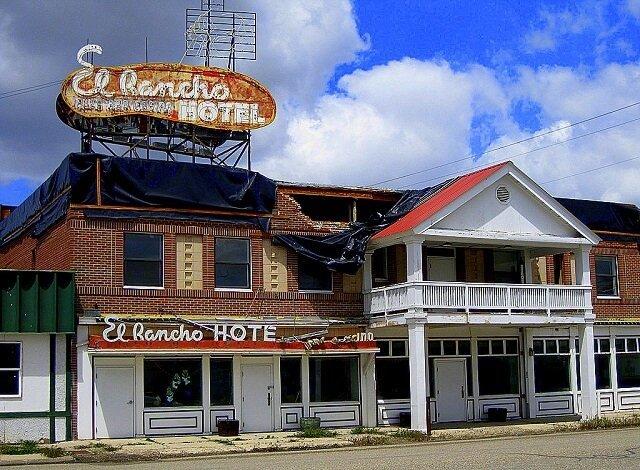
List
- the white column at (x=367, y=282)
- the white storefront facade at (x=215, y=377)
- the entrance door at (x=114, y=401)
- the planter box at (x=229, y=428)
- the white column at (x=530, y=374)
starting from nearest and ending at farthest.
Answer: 1. the white storefront facade at (x=215, y=377)
2. the entrance door at (x=114, y=401)
3. the planter box at (x=229, y=428)
4. the white column at (x=367, y=282)
5. the white column at (x=530, y=374)

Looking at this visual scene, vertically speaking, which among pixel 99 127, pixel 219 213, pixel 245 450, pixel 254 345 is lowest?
pixel 245 450

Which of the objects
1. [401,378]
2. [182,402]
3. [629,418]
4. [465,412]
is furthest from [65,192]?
[629,418]

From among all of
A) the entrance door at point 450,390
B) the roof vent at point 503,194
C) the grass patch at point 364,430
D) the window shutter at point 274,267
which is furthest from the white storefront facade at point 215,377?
the roof vent at point 503,194

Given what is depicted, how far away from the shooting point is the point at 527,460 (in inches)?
834

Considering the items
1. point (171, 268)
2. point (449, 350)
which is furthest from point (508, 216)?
point (171, 268)

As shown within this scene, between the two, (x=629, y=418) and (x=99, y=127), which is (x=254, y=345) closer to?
(x=99, y=127)

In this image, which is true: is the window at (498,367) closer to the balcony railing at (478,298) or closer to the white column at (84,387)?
the balcony railing at (478,298)

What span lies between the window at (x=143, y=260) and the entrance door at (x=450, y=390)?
1039 cm

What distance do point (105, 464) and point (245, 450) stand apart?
4.24 meters

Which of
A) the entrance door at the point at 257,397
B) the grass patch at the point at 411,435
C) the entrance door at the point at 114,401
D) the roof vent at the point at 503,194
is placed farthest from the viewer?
the roof vent at the point at 503,194

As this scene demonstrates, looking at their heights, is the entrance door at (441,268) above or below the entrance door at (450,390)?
above

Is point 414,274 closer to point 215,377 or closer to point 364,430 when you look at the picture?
point 364,430

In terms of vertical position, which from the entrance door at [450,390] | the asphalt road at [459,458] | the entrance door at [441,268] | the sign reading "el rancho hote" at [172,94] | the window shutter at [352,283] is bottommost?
the asphalt road at [459,458]

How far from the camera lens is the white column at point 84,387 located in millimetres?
27859
